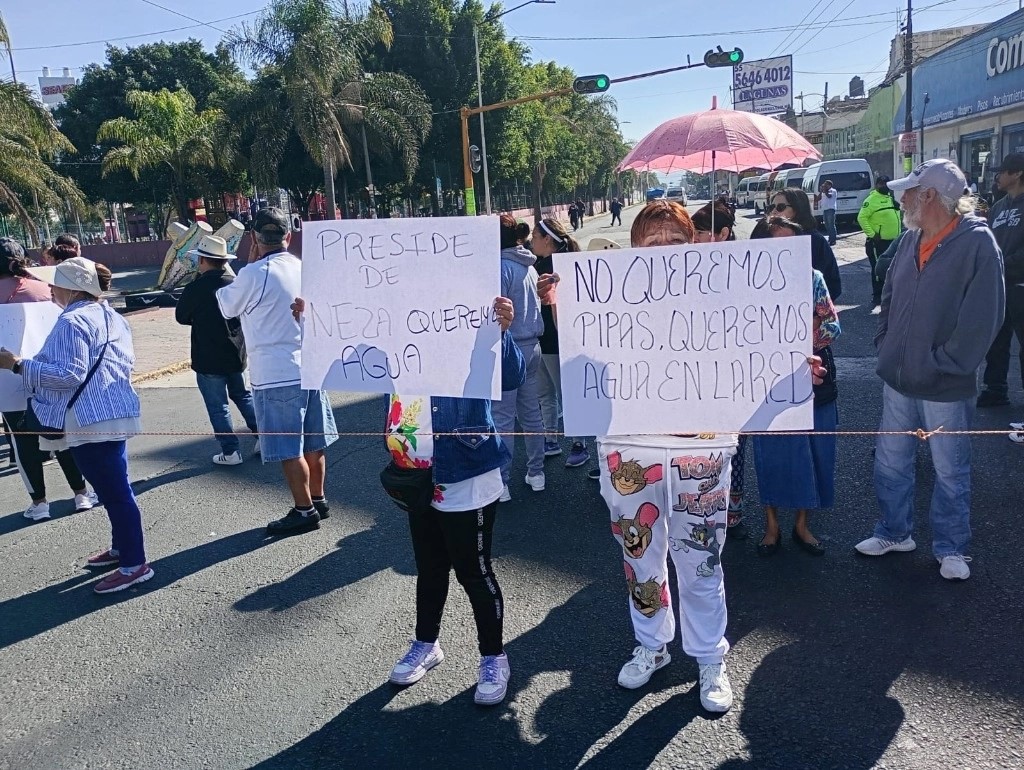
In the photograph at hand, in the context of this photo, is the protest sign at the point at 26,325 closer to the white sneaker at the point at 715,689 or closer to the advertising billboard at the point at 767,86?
the white sneaker at the point at 715,689

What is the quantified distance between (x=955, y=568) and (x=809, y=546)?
67 centimetres

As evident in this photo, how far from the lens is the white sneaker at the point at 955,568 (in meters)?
3.71

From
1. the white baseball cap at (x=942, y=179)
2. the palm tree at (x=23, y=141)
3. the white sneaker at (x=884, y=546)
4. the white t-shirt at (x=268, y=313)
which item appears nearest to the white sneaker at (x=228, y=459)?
the white t-shirt at (x=268, y=313)

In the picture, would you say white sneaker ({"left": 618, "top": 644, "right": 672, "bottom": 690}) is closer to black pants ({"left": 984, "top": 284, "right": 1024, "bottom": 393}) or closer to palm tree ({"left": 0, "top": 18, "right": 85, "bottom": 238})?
black pants ({"left": 984, "top": 284, "right": 1024, "bottom": 393})

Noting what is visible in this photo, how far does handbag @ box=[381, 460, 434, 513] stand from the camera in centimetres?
291

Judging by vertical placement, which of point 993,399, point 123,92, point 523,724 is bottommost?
point 523,724

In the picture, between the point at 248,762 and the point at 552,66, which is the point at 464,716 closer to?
the point at 248,762

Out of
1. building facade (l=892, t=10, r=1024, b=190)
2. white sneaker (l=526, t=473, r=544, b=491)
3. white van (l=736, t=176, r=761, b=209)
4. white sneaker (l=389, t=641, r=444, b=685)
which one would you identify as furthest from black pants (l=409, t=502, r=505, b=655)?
white van (l=736, t=176, r=761, b=209)

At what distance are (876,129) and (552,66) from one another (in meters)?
23.8

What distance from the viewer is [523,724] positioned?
291cm

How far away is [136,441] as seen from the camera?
24.5ft

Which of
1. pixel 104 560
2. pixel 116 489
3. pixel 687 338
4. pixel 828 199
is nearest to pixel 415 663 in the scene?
pixel 687 338

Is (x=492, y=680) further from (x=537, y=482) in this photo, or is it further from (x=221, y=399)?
(x=221, y=399)

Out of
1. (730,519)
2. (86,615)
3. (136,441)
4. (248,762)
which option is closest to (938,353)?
(730,519)
